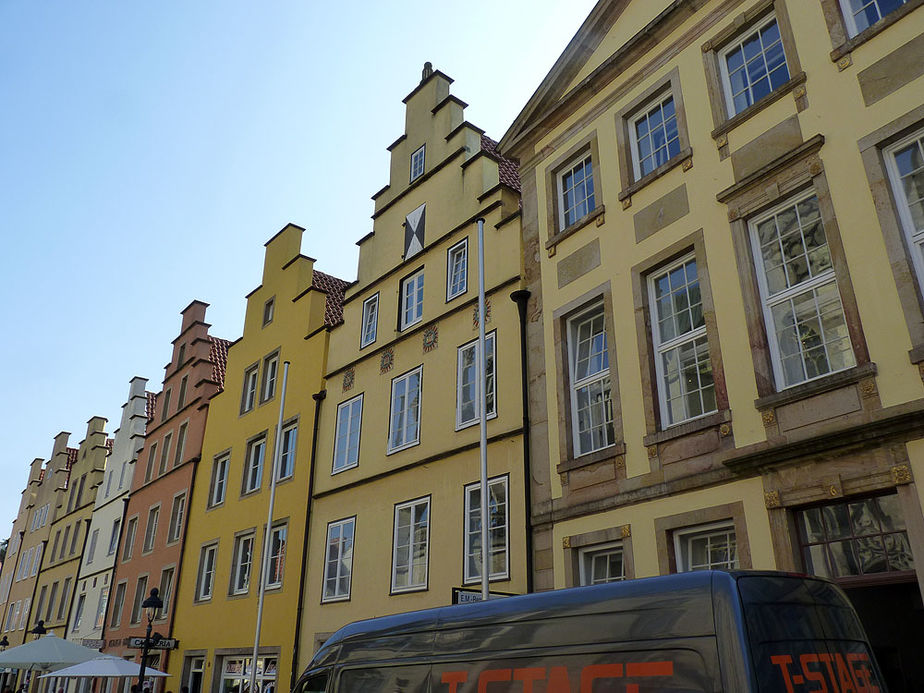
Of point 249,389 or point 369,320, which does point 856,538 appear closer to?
point 369,320

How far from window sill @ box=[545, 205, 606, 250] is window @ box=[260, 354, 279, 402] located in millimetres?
11540

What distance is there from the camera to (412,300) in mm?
17984

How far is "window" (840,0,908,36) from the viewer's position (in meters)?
9.64

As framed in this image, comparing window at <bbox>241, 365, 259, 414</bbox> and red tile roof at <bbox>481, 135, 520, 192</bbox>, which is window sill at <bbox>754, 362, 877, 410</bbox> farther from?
window at <bbox>241, 365, 259, 414</bbox>

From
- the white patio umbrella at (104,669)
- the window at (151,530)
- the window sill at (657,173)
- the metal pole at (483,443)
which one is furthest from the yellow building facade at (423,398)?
the window at (151,530)

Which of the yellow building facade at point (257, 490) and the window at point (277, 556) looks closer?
the yellow building facade at point (257, 490)

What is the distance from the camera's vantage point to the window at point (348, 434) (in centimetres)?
1812

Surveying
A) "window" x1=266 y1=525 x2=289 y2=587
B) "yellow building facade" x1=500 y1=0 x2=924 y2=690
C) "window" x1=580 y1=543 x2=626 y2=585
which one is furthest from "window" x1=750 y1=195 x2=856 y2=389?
"window" x1=266 y1=525 x2=289 y2=587

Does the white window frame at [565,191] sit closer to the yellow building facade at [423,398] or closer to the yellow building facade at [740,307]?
the yellow building facade at [740,307]

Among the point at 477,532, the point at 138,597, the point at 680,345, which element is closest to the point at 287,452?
the point at 477,532

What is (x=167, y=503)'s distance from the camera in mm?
26891

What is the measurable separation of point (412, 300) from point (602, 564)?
27.6 ft

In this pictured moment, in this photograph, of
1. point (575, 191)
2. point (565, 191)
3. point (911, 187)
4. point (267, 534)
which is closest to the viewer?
point (911, 187)

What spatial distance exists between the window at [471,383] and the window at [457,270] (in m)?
1.44
